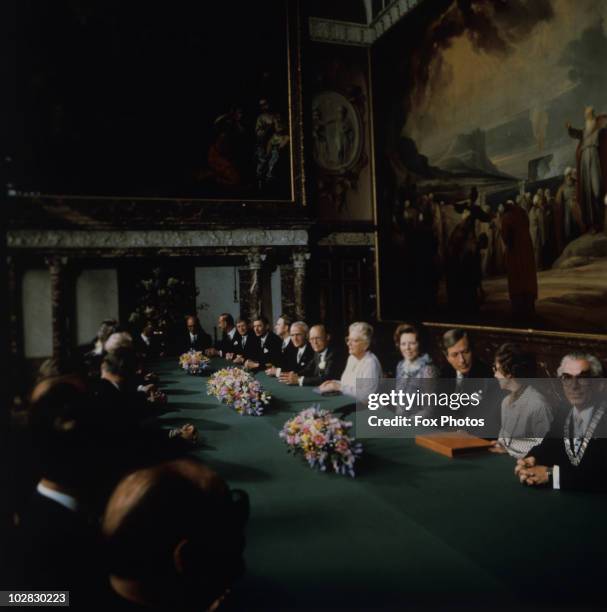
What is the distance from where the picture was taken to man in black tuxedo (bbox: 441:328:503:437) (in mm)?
4066

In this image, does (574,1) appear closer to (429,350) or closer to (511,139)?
(511,139)

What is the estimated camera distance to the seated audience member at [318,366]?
20.4 feet

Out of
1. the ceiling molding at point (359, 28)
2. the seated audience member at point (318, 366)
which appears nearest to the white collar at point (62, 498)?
the seated audience member at point (318, 366)

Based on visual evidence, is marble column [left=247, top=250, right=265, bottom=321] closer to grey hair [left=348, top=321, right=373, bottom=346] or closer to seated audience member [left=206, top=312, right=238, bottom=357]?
seated audience member [left=206, top=312, right=238, bottom=357]

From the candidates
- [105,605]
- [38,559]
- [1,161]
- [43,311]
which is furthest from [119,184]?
[105,605]

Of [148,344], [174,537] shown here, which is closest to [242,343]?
[148,344]

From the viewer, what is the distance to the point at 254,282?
7.14 meters

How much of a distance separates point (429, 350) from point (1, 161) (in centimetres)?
750

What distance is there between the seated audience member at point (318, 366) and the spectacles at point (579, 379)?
309cm

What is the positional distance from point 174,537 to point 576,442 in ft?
8.49

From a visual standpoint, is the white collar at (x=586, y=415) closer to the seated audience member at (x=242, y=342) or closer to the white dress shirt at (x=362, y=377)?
the white dress shirt at (x=362, y=377)

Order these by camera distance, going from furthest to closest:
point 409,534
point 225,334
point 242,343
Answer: point 242,343 < point 225,334 < point 409,534

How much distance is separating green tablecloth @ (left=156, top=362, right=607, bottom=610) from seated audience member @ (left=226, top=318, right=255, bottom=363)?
8.45 feet

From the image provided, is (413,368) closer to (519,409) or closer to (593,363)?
(519,409)
